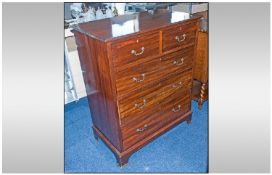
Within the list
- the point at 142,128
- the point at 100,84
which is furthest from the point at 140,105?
the point at 100,84

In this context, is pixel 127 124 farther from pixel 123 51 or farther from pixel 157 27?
pixel 157 27

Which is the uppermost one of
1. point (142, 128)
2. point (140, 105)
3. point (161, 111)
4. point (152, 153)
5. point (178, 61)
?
point (178, 61)

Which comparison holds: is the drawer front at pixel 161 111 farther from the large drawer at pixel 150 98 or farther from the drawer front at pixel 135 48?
the drawer front at pixel 135 48

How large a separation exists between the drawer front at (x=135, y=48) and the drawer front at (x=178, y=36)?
87mm

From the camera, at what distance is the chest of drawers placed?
1.58 metres

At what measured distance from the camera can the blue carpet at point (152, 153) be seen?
2049 millimetres

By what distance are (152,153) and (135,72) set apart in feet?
2.77

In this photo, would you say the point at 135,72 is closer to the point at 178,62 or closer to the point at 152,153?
the point at 178,62

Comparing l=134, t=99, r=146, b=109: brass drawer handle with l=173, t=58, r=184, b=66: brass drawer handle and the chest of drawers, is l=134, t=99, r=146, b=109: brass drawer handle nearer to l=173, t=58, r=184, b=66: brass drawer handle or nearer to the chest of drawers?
the chest of drawers

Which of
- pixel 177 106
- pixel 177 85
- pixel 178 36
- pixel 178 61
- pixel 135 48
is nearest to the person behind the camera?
pixel 135 48

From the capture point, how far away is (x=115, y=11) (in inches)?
101

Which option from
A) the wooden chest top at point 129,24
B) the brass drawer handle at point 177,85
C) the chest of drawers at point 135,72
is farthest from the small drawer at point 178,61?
the wooden chest top at point 129,24

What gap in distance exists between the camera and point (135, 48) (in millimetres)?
1602

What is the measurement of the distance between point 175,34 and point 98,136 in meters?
1.14
